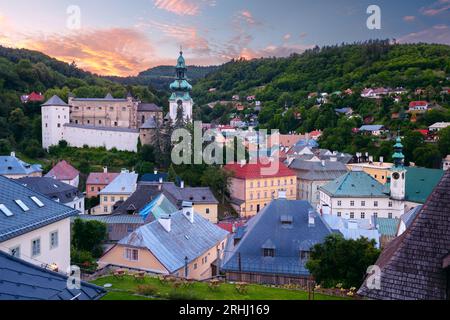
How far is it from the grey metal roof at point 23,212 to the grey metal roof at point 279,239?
749 cm

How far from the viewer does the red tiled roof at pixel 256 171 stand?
172 feet

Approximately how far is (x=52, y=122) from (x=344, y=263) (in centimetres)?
6191

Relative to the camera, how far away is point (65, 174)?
52.8 metres

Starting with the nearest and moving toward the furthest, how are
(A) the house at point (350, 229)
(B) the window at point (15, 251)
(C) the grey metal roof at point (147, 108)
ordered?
(B) the window at point (15, 251) < (A) the house at point (350, 229) < (C) the grey metal roof at point (147, 108)

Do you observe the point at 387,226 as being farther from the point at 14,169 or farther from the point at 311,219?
the point at 14,169

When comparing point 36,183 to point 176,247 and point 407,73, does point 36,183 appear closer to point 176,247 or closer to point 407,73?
point 176,247

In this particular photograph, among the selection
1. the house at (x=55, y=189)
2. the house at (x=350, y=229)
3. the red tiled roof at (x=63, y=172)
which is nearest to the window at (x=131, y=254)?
the house at (x=350, y=229)

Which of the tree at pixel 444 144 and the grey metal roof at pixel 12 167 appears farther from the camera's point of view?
the tree at pixel 444 144

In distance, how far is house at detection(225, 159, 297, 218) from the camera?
51781 millimetres

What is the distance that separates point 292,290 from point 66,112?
2464 inches

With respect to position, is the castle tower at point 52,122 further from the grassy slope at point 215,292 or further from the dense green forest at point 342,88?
the grassy slope at point 215,292

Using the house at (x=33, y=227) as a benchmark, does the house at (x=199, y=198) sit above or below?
below

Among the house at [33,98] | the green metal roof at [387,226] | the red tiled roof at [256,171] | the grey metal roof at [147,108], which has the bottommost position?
the green metal roof at [387,226]

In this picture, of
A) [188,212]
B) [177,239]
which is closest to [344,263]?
[177,239]
